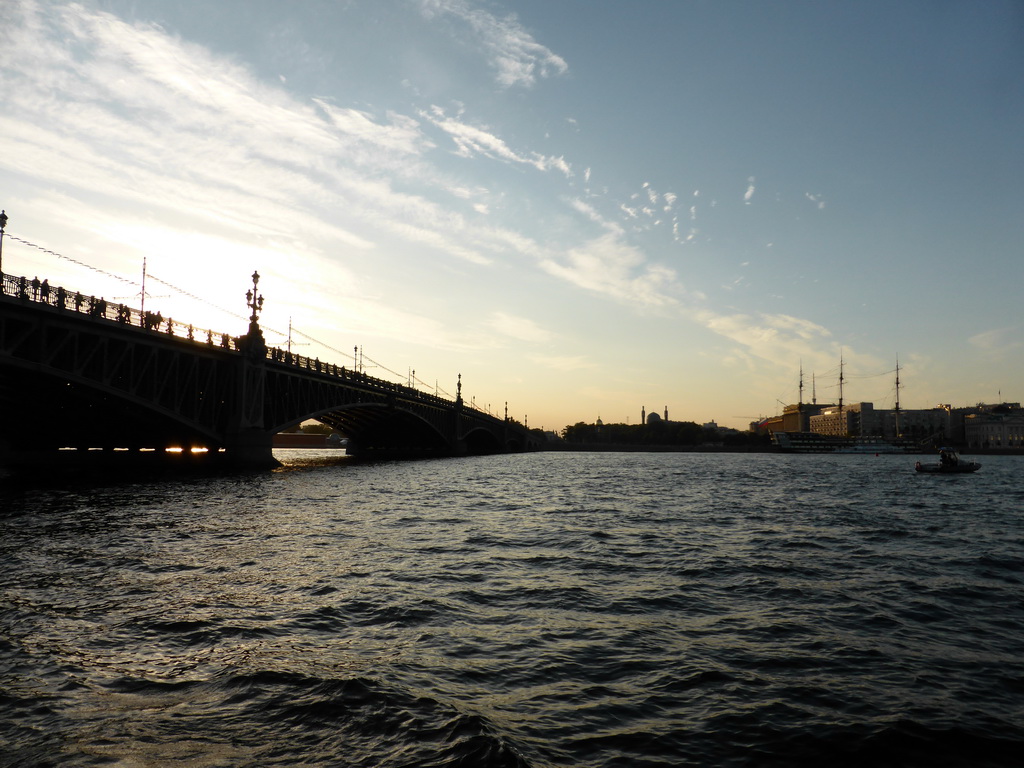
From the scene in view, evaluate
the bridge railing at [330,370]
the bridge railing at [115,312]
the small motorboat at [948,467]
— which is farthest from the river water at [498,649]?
the small motorboat at [948,467]

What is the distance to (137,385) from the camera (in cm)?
3981

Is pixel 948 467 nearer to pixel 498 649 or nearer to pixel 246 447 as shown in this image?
pixel 246 447

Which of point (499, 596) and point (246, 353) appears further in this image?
point (246, 353)

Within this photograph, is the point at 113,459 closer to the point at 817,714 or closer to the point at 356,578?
the point at 356,578

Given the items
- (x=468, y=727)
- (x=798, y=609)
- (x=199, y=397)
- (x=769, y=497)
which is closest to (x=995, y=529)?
(x=769, y=497)

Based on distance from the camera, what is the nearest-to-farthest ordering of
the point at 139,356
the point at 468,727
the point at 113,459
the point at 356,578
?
the point at 468,727, the point at 356,578, the point at 139,356, the point at 113,459

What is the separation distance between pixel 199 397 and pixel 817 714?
5536 centimetres

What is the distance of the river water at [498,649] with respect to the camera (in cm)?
638

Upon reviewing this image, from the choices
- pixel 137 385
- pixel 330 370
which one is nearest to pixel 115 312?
pixel 137 385

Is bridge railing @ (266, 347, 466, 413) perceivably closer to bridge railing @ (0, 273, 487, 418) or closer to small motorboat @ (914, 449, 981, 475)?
bridge railing @ (0, 273, 487, 418)

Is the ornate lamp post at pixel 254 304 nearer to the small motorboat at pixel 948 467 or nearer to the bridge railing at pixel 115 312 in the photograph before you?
the bridge railing at pixel 115 312

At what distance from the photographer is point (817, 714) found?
24.1 ft

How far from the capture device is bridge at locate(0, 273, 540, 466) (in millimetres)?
33750

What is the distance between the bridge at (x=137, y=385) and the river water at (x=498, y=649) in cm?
1700
